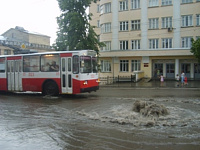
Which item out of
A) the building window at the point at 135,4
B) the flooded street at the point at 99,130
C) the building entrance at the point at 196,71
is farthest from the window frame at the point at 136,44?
the flooded street at the point at 99,130

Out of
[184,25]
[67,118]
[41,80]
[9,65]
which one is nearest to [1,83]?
[9,65]

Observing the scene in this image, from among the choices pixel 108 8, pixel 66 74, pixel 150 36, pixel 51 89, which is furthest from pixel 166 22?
pixel 51 89

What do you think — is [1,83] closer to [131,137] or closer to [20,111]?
[20,111]

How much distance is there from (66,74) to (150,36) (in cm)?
2405

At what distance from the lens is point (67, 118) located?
8.91 m

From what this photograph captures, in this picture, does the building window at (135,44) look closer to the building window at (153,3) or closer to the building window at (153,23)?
the building window at (153,23)

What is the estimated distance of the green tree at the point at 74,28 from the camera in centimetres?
2536

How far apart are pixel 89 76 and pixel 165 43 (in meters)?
23.2

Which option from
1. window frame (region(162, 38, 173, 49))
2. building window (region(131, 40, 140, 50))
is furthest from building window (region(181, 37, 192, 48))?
building window (region(131, 40, 140, 50))

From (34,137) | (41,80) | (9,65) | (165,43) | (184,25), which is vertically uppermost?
(184,25)

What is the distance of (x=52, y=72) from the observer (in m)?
15.2

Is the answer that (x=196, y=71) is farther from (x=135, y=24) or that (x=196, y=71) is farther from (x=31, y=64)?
(x=31, y=64)

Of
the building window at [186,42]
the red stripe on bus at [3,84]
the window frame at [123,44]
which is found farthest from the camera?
the window frame at [123,44]

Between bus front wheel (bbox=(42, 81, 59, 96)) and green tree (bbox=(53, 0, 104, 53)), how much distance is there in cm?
1015
